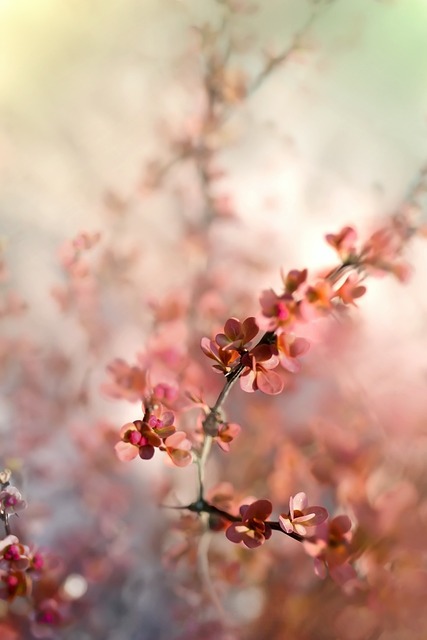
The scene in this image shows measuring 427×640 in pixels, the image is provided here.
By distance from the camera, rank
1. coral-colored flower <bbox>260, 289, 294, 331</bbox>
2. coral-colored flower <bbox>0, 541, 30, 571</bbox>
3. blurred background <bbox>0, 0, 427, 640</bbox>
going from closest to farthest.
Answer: coral-colored flower <bbox>260, 289, 294, 331</bbox> < coral-colored flower <bbox>0, 541, 30, 571</bbox> < blurred background <bbox>0, 0, 427, 640</bbox>

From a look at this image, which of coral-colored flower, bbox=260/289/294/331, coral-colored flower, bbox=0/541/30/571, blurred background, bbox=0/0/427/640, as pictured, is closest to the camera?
coral-colored flower, bbox=260/289/294/331

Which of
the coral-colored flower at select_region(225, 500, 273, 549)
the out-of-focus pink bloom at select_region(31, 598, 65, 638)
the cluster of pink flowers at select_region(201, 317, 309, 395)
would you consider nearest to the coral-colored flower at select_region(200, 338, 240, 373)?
the cluster of pink flowers at select_region(201, 317, 309, 395)

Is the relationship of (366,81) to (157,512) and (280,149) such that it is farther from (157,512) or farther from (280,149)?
(157,512)

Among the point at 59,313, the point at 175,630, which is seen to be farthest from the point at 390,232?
the point at 175,630

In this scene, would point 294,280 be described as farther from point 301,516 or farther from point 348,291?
point 301,516

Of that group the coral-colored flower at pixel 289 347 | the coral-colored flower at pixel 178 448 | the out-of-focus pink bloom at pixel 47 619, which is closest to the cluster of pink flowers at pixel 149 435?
the coral-colored flower at pixel 178 448

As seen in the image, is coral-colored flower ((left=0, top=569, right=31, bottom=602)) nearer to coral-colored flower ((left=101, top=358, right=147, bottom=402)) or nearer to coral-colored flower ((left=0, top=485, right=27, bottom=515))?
coral-colored flower ((left=0, top=485, right=27, bottom=515))

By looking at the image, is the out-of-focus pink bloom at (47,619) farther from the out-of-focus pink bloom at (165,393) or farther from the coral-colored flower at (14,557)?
the out-of-focus pink bloom at (165,393)
